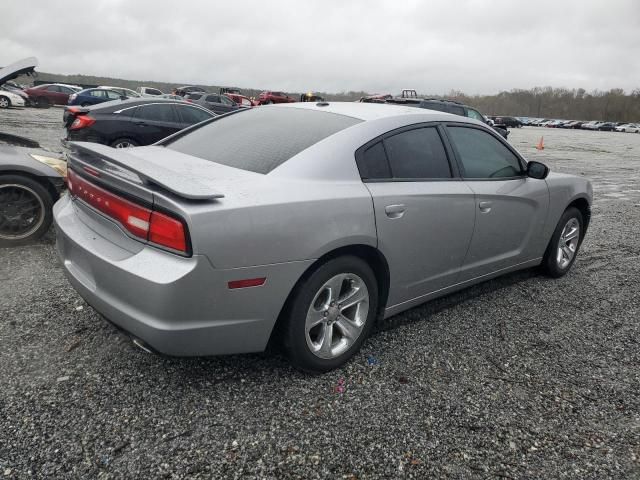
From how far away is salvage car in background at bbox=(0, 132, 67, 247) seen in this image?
4.40m

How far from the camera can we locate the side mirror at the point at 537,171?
3920 mm

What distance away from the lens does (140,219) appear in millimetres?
2256

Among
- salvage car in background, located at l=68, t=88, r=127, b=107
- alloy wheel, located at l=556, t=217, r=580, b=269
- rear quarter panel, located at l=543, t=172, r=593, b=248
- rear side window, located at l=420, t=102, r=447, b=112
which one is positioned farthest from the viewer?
salvage car in background, located at l=68, t=88, r=127, b=107

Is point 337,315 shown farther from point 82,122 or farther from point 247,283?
point 82,122

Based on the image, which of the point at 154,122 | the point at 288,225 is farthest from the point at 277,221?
the point at 154,122

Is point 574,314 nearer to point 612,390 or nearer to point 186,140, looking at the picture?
point 612,390

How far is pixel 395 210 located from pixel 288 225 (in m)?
0.77

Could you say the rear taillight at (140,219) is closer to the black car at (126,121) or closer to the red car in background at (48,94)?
the black car at (126,121)

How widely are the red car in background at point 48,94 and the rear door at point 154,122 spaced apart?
24.1 metres

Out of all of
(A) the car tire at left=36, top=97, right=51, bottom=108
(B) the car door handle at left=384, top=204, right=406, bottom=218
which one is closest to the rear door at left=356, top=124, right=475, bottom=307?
(B) the car door handle at left=384, top=204, right=406, bottom=218

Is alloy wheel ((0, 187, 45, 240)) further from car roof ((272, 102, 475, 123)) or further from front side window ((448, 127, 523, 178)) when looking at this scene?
front side window ((448, 127, 523, 178))

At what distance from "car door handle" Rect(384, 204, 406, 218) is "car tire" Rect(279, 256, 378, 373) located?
32cm

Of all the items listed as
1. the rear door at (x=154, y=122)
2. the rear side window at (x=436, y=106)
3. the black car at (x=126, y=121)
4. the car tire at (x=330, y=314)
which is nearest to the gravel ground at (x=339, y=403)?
the car tire at (x=330, y=314)

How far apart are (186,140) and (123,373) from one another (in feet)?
5.28
